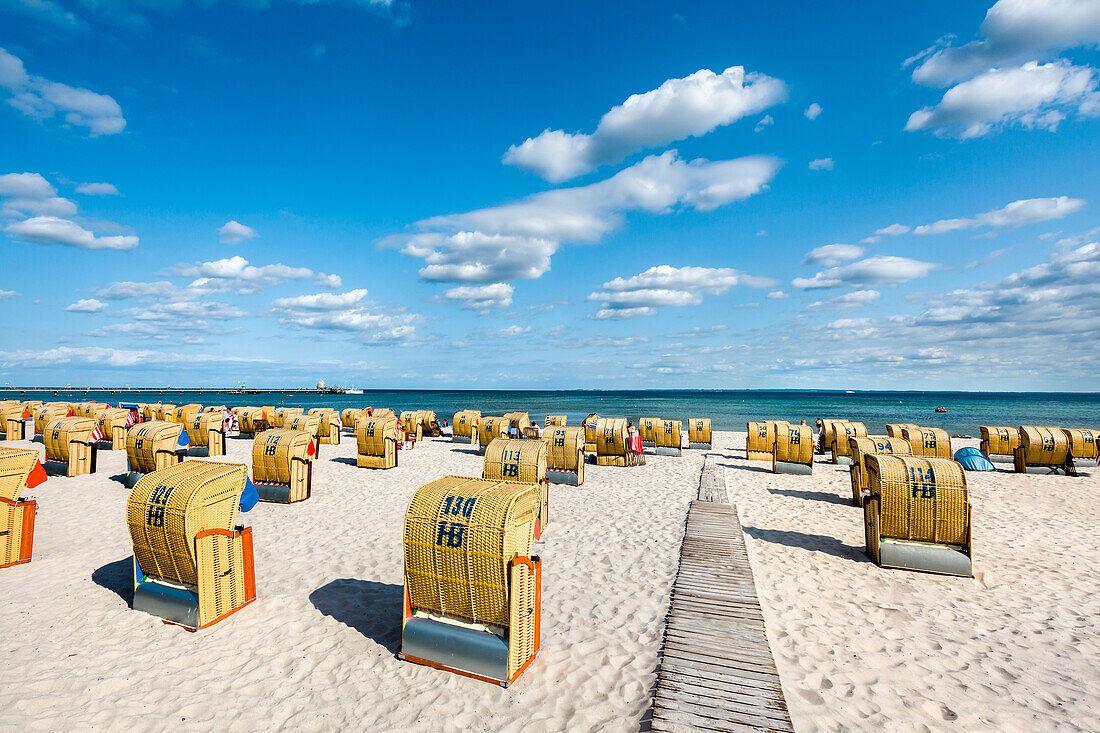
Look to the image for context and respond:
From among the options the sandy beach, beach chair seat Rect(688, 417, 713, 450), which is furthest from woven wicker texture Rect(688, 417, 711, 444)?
the sandy beach

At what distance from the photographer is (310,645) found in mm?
6539

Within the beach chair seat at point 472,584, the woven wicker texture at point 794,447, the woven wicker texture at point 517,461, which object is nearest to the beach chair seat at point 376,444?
the woven wicker texture at point 517,461

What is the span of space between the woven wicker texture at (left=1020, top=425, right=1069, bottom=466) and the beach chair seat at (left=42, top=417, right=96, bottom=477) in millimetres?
37145

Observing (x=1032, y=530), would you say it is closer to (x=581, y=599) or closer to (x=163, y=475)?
(x=581, y=599)

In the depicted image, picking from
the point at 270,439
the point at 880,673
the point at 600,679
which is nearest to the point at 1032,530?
the point at 880,673

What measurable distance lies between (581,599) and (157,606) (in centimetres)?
635

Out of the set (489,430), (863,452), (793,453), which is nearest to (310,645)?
(863,452)

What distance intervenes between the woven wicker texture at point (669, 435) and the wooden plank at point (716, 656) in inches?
561

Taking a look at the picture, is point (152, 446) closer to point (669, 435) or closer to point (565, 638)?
point (565, 638)

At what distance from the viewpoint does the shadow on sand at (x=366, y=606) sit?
22.6ft

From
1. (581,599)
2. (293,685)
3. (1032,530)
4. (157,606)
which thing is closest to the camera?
(293,685)

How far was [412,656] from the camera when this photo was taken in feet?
20.0

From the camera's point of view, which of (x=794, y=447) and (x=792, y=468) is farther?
(x=794, y=447)

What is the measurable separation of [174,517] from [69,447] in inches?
618
